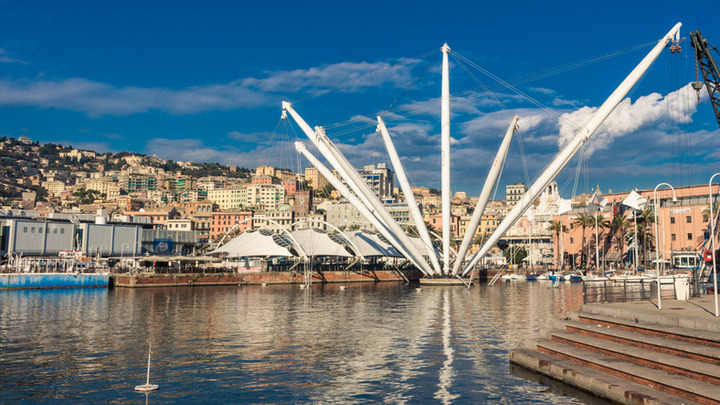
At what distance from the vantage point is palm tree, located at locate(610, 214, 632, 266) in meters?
98.7

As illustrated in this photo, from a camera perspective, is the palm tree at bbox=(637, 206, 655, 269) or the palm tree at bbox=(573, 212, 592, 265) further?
the palm tree at bbox=(573, 212, 592, 265)

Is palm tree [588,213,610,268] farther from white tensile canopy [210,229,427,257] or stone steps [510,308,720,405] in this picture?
stone steps [510,308,720,405]

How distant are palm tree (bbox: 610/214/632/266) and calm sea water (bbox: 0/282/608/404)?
63.3 meters

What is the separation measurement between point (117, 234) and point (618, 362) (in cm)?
9738

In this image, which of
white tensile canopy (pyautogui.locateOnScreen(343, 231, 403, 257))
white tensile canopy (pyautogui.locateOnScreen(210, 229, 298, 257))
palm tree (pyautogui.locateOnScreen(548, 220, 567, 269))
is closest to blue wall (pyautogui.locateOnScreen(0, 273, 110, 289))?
white tensile canopy (pyautogui.locateOnScreen(210, 229, 298, 257))

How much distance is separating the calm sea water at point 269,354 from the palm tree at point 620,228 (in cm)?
6333

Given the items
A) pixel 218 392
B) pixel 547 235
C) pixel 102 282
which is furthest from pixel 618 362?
pixel 547 235

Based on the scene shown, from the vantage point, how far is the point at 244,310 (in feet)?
136

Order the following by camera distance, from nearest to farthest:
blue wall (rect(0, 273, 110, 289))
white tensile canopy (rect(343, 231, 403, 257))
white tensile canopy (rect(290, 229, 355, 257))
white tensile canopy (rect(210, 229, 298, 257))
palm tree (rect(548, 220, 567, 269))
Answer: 1. blue wall (rect(0, 273, 110, 289))
2. white tensile canopy (rect(210, 229, 298, 257))
3. white tensile canopy (rect(290, 229, 355, 257))
4. white tensile canopy (rect(343, 231, 403, 257))
5. palm tree (rect(548, 220, 567, 269))

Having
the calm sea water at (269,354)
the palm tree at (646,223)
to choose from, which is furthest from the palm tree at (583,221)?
the calm sea water at (269,354)

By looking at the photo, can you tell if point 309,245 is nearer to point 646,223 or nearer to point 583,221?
point 583,221

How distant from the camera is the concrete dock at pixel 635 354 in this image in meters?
12.7

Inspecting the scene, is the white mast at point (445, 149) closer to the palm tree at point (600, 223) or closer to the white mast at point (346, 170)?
the white mast at point (346, 170)

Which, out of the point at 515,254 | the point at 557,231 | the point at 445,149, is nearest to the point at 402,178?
the point at 445,149
